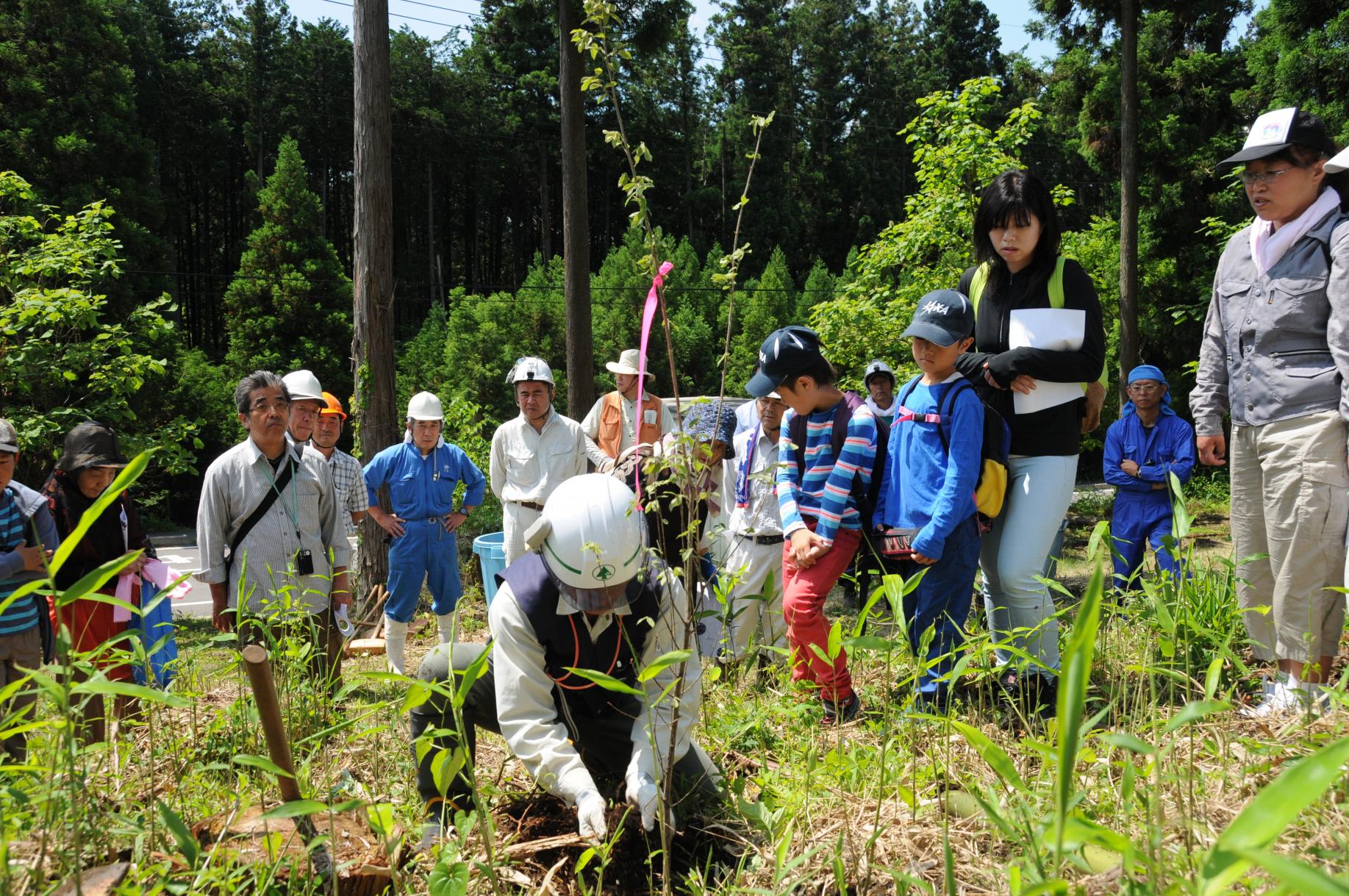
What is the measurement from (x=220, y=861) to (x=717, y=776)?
1308mm

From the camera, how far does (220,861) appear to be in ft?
7.00

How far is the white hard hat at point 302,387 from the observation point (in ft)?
18.1

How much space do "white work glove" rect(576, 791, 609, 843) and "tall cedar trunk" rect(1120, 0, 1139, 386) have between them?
15031mm

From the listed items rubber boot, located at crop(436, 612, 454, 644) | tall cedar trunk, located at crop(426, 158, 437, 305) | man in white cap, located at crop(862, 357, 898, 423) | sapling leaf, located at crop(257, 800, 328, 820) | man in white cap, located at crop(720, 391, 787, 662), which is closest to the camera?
sapling leaf, located at crop(257, 800, 328, 820)

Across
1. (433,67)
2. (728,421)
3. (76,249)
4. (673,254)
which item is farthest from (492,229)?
(728,421)

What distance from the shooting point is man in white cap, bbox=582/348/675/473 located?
6871mm

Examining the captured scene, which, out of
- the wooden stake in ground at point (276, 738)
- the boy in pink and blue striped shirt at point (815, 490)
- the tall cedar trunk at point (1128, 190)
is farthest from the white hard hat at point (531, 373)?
the tall cedar trunk at point (1128, 190)

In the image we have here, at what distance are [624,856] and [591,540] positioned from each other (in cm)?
82

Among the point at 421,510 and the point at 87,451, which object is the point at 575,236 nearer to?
the point at 421,510

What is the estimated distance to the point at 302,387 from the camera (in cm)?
561

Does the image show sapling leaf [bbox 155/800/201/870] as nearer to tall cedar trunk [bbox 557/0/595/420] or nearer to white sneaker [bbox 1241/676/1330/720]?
white sneaker [bbox 1241/676/1330/720]

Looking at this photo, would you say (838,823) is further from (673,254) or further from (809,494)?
(673,254)

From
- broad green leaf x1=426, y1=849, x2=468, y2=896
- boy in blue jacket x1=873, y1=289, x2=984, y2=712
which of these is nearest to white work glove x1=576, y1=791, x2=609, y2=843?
broad green leaf x1=426, y1=849, x2=468, y2=896

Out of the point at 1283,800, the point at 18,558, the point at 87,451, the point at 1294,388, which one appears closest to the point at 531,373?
the point at 87,451
